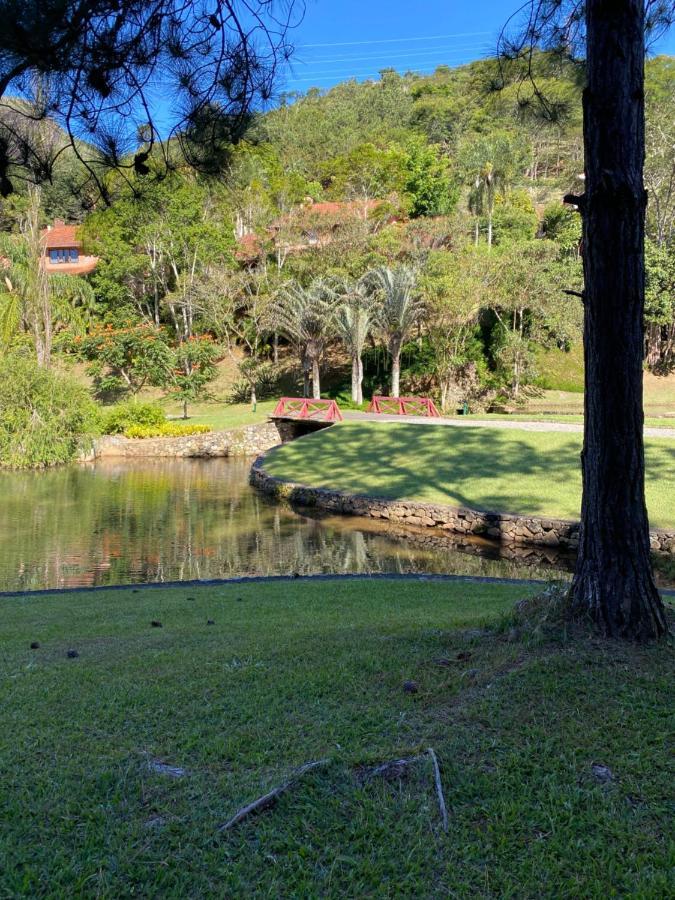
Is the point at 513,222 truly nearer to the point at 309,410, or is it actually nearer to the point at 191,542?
the point at 309,410

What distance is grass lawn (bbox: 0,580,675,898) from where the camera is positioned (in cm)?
210

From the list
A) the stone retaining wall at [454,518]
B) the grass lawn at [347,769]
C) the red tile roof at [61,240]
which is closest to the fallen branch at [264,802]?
the grass lawn at [347,769]

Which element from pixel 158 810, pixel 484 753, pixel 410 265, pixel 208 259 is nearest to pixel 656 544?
pixel 484 753

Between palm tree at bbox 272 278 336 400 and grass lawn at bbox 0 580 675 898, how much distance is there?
2820cm

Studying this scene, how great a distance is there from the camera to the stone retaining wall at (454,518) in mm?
12445

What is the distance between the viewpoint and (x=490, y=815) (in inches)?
92.7

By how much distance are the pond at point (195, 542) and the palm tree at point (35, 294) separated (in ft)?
30.2

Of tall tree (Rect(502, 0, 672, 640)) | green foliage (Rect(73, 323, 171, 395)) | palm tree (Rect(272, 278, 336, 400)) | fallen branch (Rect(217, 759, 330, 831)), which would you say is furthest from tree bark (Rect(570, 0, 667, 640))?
green foliage (Rect(73, 323, 171, 395))

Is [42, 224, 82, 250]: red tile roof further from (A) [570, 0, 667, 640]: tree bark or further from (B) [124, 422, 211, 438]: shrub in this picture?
(A) [570, 0, 667, 640]: tree bark

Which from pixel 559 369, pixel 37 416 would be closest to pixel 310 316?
pixel 37 416

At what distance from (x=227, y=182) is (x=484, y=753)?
4.66m

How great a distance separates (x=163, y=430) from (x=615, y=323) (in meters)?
26.7

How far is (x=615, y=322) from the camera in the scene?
371cm

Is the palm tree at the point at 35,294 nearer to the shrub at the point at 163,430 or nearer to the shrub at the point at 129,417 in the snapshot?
the shrub at the point at 129,417
